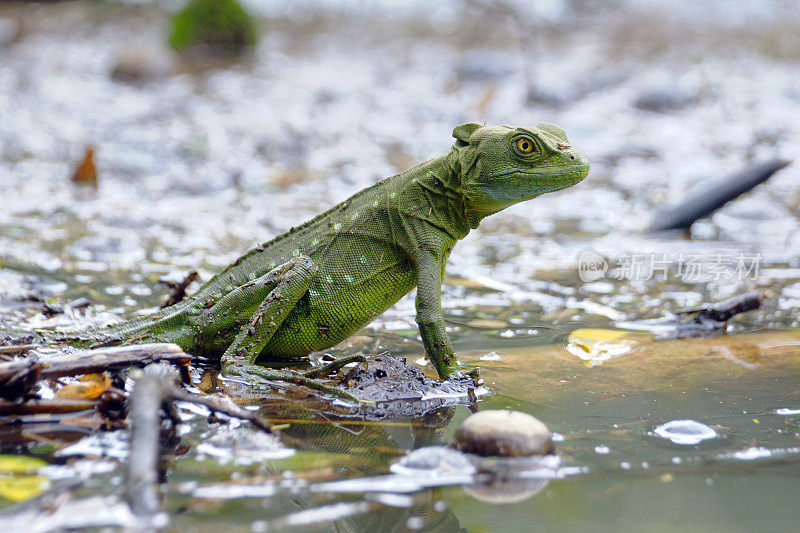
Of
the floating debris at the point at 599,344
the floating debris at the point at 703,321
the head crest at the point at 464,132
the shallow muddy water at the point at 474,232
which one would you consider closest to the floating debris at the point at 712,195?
the shallow muddy water at the point at 474,232

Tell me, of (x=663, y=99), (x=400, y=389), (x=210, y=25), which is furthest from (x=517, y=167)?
(x=210, y=25)

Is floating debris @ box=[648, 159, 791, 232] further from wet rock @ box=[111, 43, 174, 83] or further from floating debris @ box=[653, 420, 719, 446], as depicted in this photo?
wet rock @ box=[111, 43, 174, 83]

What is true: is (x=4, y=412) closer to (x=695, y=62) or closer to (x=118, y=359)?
(x=118, y=359)

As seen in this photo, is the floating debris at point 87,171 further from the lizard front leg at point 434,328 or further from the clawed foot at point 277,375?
the lizard front leg at point 434,328

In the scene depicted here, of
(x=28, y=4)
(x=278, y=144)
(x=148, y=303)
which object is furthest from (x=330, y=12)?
(x=148, y=303)

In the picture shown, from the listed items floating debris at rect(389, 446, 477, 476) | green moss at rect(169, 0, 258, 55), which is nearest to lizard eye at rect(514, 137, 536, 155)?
floating debris at rect(389, 446, 477, 476)
